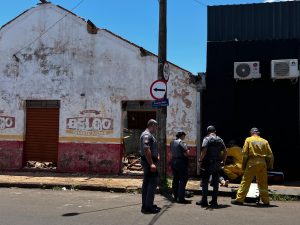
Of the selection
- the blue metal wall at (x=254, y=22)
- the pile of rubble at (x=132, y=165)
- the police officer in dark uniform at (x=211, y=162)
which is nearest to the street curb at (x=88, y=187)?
the police officer in dark uniform at (x=211, y=162)

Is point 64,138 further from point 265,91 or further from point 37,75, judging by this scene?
point 265,91

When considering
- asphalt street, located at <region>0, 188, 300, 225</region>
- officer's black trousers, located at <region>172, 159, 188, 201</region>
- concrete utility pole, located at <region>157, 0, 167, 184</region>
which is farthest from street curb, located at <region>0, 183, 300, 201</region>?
officer's black trousers, located at <region>172, 159, 188, 201</region>

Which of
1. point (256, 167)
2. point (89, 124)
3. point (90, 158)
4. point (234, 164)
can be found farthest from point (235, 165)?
point (89, 124)

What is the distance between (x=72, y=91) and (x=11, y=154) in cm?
305

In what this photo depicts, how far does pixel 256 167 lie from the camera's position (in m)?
10.4

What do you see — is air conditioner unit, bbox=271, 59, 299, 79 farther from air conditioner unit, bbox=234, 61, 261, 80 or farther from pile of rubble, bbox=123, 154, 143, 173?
pile of rubble, bbox=123, 154, 143, 173

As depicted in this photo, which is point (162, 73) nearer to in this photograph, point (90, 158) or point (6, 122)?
point (90, 158)

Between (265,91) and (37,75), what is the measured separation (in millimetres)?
7566

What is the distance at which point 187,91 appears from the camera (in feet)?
48.9

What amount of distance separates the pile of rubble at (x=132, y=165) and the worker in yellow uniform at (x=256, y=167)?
6.62 metres

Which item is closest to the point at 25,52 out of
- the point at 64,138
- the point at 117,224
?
the point at 64,138

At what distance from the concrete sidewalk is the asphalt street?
32.8 inches

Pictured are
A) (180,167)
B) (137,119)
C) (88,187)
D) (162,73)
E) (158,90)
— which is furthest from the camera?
(137,119)

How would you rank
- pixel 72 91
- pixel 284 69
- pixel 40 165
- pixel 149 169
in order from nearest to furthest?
pixel 149 169
pixel 284 69
pixel 72 91
pixel 40 165
